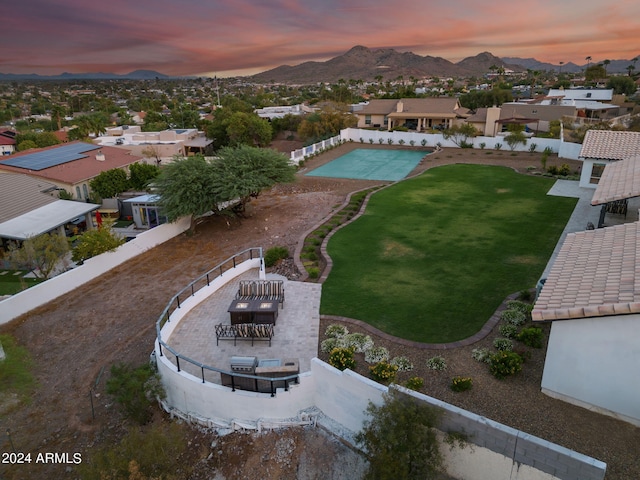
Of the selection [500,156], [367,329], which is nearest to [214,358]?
[367,329]

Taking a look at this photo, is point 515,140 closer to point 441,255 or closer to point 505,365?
point 441,255

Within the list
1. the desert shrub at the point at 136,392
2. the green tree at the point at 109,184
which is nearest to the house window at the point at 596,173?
the desert shrub at the point at 136,392

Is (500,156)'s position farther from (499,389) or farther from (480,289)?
(499,389)

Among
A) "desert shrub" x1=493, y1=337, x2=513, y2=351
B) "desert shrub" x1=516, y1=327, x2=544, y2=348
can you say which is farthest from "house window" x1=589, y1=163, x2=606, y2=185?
"desert shrub" x1=493, y1=337, x2=513, y2=351

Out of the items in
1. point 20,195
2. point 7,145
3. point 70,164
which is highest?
point 70,164

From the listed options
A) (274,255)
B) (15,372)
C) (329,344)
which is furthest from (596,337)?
(15,372)

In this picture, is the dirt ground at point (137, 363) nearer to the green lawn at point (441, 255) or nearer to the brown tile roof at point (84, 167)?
the green lawn at point (441, 255)
